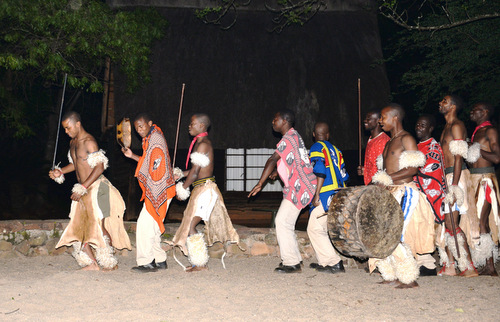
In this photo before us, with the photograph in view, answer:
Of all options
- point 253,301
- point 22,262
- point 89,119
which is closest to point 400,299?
Result: point 253,301

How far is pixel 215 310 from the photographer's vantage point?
180 inches

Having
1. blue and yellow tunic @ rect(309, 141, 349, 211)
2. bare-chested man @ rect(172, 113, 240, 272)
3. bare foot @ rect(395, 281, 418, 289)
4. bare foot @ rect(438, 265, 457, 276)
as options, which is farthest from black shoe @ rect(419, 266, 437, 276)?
bare-chested man @ rect(172, 113, 240, 272)

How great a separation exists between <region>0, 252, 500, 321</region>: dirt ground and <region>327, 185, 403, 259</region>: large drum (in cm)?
49

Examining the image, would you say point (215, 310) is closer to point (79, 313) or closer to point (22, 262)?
point (79, 313)

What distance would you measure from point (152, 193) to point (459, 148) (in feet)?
11.8

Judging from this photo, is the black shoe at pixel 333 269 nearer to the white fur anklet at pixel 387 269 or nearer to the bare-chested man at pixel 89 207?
the white fur anklet at pixel 387 269

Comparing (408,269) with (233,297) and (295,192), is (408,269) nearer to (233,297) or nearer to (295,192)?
(295,192)

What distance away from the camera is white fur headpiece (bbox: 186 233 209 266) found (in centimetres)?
629

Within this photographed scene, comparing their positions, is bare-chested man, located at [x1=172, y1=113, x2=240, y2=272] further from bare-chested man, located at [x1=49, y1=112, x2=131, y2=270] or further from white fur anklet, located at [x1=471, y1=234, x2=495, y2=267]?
white fur anklet, located at [x1=471, y1=234, x2=495, y2=267]

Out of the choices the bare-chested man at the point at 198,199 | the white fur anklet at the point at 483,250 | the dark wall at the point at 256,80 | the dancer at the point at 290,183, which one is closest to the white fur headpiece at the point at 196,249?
the bare-chested man at the point at 198,199

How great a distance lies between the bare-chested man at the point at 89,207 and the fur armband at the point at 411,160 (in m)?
3.36

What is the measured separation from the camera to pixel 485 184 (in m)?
6.27

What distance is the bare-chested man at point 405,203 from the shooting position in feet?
17.5

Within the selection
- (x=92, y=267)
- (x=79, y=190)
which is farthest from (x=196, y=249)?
(x=79, y=190)
